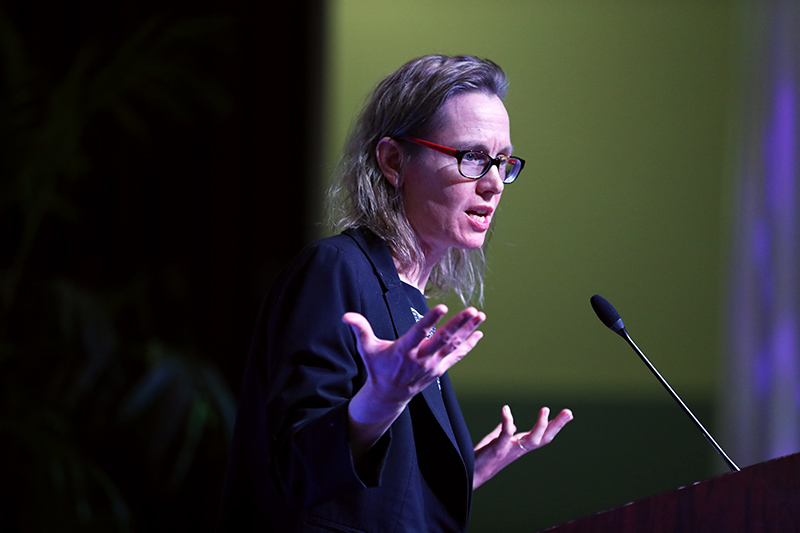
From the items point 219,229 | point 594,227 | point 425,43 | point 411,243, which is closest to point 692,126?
point 594,227

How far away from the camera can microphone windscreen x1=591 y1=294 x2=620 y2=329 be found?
1.27m

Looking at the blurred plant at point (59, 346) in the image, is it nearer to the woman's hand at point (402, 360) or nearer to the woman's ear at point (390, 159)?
the woman's ear at point (390, 159)

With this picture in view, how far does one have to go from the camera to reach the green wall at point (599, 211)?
3.94 m

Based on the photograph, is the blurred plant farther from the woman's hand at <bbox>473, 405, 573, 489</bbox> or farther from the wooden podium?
the wooden podium

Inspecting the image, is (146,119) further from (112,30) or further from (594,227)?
(594,227)

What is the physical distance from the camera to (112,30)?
3.30 m

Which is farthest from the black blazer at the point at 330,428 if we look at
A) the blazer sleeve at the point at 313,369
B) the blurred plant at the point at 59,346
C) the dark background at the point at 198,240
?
the dark background at the point at 198,240

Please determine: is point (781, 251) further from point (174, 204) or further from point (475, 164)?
point (174, 204)

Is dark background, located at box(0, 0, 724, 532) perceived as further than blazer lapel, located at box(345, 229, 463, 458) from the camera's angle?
Yes

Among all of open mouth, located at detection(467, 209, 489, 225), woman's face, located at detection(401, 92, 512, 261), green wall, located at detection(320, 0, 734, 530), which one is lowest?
green wall, located at detection(320, 0, 734, 530)

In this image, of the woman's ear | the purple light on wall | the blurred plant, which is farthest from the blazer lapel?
the purple light on wall

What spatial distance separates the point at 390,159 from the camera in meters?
1.23

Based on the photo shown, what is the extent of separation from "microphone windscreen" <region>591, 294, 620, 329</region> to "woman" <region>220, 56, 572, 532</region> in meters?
0.18

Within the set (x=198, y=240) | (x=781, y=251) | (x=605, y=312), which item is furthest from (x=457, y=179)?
(x=198, y=240)
